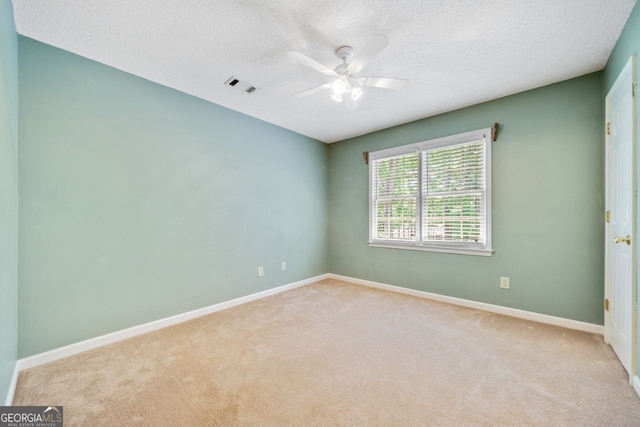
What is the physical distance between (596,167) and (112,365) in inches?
181

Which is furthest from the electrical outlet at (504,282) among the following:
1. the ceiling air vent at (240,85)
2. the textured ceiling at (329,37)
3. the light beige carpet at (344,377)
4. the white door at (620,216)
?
the ceiling air vent at (240,85)

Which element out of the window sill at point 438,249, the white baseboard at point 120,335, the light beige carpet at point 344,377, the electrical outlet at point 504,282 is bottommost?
the light beige carpet at point 344,377

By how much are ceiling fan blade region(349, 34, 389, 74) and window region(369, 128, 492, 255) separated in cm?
207

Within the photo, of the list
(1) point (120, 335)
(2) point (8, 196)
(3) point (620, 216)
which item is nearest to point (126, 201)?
(2) point (8, 196)

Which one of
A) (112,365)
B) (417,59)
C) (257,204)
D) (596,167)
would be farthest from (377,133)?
(112,365)

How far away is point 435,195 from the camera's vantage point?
3.60 meters

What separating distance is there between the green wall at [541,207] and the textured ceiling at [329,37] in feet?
1.06

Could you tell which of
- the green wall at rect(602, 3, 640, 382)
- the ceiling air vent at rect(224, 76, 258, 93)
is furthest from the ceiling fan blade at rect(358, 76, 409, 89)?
the green wall at rect(602, 3, 640, 382)

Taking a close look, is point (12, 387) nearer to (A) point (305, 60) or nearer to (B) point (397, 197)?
(A) point (305, 60)

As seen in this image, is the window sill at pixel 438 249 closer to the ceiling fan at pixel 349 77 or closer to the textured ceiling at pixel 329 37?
the textured ceiling at pixel 329 37

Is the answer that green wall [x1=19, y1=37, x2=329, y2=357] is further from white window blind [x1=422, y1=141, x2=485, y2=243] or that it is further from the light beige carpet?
white window blind [x1=422, y1=141, x2=485, y2=243]

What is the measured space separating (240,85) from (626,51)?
3201 mm

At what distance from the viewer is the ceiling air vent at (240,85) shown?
266cm

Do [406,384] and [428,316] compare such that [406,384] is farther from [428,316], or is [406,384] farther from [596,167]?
Answer: [596,167]
